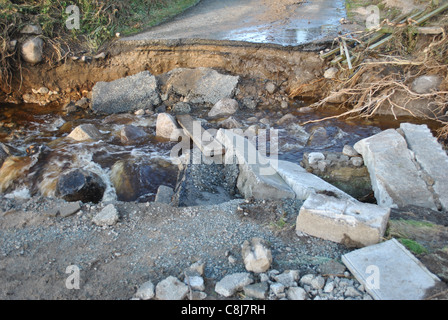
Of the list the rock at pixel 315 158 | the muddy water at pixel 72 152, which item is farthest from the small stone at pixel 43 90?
the rock at pixel 315 158

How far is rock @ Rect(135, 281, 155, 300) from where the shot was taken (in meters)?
2.47

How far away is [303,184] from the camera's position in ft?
12.7

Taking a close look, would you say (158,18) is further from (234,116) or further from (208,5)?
(234,116)

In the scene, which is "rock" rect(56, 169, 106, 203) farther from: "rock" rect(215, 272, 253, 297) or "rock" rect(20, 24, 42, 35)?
"rock" rect(20, 24, 42, 35)

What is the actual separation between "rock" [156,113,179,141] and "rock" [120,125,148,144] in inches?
10.9

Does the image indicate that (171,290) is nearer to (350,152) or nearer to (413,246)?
(413,246)

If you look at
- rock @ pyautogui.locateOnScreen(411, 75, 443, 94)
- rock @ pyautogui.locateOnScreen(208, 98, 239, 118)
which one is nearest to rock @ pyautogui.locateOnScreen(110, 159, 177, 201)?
rock @ pyautogui.locateOnScreen(208, 98, 239, 118)

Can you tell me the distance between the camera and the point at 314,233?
299 centimetres

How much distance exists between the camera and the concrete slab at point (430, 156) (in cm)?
379

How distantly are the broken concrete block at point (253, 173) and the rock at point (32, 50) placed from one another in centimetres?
464

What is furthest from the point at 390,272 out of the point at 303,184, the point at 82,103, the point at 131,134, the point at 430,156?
the point at 82,103

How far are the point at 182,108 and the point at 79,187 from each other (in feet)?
9.30

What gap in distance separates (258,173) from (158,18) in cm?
604

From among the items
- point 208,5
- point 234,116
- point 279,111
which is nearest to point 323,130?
point 279,111
